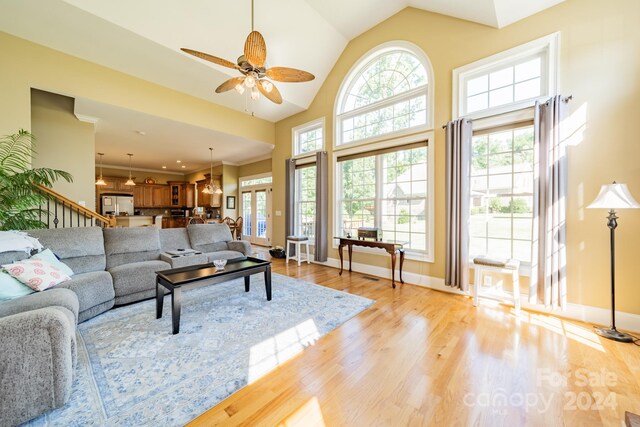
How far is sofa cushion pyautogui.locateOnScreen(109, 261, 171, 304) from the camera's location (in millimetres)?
2754

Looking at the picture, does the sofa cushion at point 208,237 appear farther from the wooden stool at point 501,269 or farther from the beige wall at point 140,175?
the beige wall at point 140,175

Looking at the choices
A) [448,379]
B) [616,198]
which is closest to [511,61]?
[616,198]

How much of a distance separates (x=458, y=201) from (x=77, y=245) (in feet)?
16.1

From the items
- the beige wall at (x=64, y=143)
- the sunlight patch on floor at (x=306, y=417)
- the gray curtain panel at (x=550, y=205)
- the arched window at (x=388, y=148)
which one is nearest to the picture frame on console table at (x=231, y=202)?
the beige wall at (x=64, y=143)

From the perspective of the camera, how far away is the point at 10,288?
1912 millimetres

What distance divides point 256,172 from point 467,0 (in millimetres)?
6748

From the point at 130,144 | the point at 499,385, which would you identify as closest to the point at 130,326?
the point at 499,385

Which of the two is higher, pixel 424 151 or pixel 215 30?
pixel 215 30

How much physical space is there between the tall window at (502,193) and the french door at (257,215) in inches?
230

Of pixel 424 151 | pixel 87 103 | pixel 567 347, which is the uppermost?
pixel 87 103

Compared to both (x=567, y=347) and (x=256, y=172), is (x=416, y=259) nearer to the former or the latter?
(x=567, y=347)

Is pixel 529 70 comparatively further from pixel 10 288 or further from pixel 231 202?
pixel 231 202

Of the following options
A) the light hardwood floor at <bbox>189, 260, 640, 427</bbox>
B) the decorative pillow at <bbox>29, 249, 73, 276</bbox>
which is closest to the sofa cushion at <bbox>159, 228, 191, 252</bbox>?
the decorative pillow at <bbox>29, 249, 73, 276</bbox>

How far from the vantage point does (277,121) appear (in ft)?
20.1
